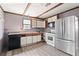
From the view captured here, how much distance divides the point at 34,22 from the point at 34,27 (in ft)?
1.16

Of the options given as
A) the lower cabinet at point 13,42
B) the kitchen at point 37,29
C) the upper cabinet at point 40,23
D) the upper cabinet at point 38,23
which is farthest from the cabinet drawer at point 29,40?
the upper cabinet at point 40,23

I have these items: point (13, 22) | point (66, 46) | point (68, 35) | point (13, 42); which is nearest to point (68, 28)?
point (68, 35)

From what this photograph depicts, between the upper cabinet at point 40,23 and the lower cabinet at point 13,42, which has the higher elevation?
the upper cabinet at point 40,23

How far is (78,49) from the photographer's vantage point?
2775 millimetres

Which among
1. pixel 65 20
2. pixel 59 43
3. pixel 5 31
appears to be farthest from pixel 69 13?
pixel 5 31

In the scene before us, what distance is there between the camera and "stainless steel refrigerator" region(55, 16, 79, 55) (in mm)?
2758

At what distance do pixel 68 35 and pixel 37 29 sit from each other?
116 inches

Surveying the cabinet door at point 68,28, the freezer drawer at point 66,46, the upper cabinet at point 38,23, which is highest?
the upper cabinet at point 38,23

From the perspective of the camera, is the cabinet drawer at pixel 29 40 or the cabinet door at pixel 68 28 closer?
the cabinet door at pixel 68 28

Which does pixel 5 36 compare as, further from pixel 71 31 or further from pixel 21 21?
pixel 71 31

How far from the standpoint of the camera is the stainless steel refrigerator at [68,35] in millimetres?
2758

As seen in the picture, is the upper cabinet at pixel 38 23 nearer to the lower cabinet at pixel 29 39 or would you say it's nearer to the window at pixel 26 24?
the window at pixel 26 24

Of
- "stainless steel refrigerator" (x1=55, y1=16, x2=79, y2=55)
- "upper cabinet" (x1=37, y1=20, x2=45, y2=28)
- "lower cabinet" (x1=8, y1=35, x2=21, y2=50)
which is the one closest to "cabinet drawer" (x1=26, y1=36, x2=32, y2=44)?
"lower cabinet" (x1=8, y1=35, x2=21, y2=50)

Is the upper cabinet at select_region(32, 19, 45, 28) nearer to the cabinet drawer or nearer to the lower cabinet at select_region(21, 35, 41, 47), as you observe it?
the lower cabinet at select_region(21, 35, 41, 47)
